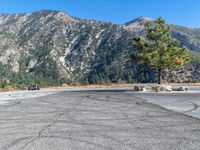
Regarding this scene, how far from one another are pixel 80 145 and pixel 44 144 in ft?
3.28

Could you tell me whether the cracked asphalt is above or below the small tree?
below

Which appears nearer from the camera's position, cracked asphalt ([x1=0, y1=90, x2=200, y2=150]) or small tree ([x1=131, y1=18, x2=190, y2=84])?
cracked asphalt ([x1=0, y1=90, x2=200, y2=150])

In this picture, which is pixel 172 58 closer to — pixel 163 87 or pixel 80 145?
pixel 163 87

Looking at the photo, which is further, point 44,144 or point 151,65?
point 151,65

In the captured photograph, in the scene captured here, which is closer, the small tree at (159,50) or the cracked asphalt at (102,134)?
the cracked asphalt at (102,134)

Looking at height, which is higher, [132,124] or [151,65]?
[151,65]

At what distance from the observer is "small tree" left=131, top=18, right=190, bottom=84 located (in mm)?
49969

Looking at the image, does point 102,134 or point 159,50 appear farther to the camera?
point 159,50

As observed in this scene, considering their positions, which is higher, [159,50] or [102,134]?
[159,50]

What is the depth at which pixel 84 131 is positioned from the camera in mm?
11281

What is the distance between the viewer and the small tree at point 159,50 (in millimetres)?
49969

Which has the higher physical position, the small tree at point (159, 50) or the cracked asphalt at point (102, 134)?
the small tree at point (159, 50)

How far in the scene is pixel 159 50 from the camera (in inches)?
2019

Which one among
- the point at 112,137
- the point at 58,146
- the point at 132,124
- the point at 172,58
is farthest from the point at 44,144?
the point at 172,58
